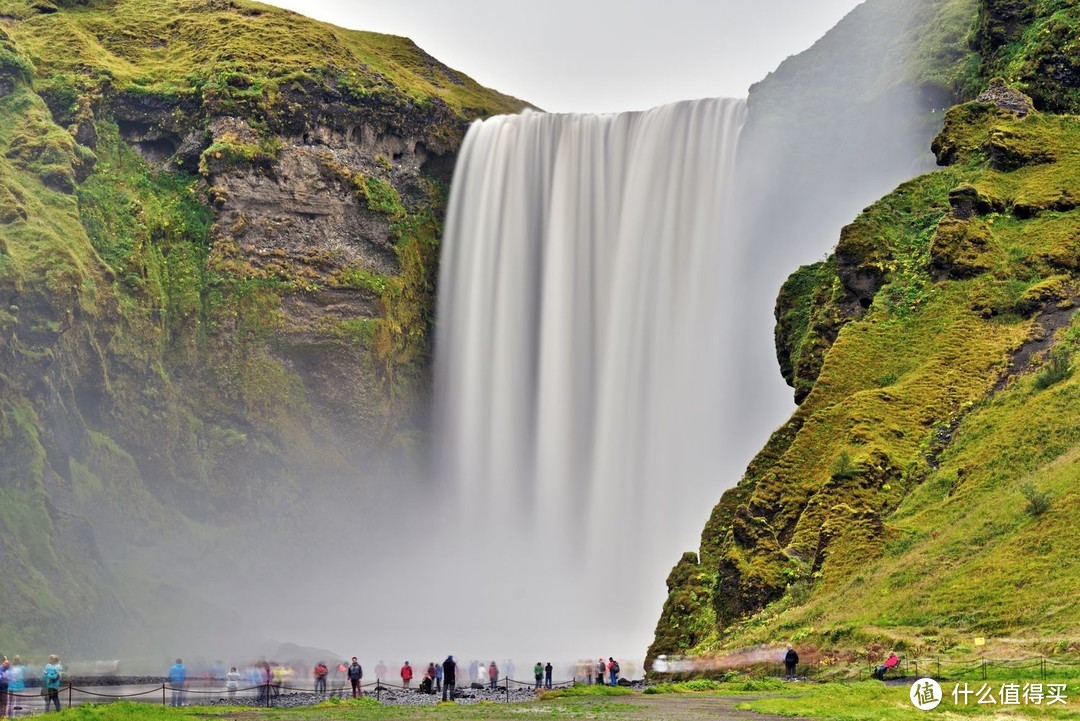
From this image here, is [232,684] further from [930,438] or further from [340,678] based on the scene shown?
[930,438]

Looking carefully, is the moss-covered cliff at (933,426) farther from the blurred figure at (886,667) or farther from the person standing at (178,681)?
the person standing at (178,681)

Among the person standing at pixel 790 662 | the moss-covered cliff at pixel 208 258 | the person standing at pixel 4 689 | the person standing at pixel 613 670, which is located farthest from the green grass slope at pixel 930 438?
the moss-covered cliff at pixel 208 258

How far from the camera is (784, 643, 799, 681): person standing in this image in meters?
39.6

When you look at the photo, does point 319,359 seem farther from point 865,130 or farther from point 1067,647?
point 1067,647

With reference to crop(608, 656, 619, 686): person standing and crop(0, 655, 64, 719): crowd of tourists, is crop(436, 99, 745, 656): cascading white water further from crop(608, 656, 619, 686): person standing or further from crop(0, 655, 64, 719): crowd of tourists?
crop(0, 655, 64, 719): crowd of tourists

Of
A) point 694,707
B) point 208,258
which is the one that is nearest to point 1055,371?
point 694,707

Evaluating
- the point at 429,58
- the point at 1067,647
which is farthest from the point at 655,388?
the point at 1067,647

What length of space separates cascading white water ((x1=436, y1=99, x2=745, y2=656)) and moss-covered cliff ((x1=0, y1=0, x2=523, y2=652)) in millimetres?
4964

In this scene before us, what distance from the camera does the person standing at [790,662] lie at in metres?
39.6

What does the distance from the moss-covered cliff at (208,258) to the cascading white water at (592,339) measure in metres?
4.96

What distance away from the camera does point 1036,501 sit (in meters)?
38.2

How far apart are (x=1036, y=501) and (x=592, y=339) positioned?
5654 centimetres

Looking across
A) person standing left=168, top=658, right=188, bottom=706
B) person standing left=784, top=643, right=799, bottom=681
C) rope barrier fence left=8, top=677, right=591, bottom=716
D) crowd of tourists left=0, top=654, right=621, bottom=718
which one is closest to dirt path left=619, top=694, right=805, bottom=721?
person standing left=784, top=643, right=799, bottom=681

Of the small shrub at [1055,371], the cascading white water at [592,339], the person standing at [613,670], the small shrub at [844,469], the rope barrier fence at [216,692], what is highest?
the cascading white water at [592,339]
